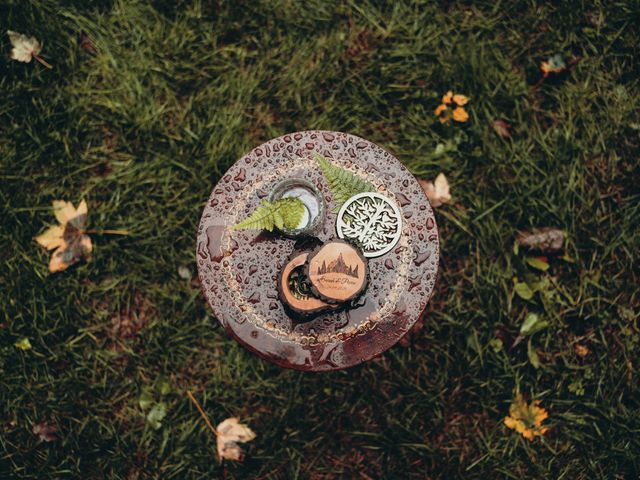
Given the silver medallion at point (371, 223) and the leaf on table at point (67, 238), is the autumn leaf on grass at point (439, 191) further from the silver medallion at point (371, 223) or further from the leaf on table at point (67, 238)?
the leaf on table at point (67, 238)

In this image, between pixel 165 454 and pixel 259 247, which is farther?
pixel 165 454

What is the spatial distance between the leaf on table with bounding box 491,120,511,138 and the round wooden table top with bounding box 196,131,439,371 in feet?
3.44

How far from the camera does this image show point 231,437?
8.70ft

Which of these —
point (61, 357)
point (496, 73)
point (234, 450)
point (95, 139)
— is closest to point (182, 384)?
point (234, 450)

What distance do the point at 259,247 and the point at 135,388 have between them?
4.13 ft

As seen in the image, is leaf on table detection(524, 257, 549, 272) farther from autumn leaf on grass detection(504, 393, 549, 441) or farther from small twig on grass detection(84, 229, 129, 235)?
small twig on grass detection(84, 229, 129, 235)

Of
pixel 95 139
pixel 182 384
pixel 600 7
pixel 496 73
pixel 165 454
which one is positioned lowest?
pixel 165 454

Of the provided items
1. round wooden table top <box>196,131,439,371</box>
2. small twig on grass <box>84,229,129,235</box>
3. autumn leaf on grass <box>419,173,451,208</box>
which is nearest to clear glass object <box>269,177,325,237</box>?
round wooden table top <box>196,131,439,371</box>

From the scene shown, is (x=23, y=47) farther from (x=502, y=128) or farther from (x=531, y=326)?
(x=531, y=326)

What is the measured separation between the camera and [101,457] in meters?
2.65

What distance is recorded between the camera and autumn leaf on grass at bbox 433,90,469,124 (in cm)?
287

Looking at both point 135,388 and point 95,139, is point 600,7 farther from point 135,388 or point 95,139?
point 135,388

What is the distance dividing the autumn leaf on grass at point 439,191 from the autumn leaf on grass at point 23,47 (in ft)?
7.73

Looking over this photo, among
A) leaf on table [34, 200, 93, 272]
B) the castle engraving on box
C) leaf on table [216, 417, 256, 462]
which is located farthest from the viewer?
leaf on table [34, 200, 93, 272]
